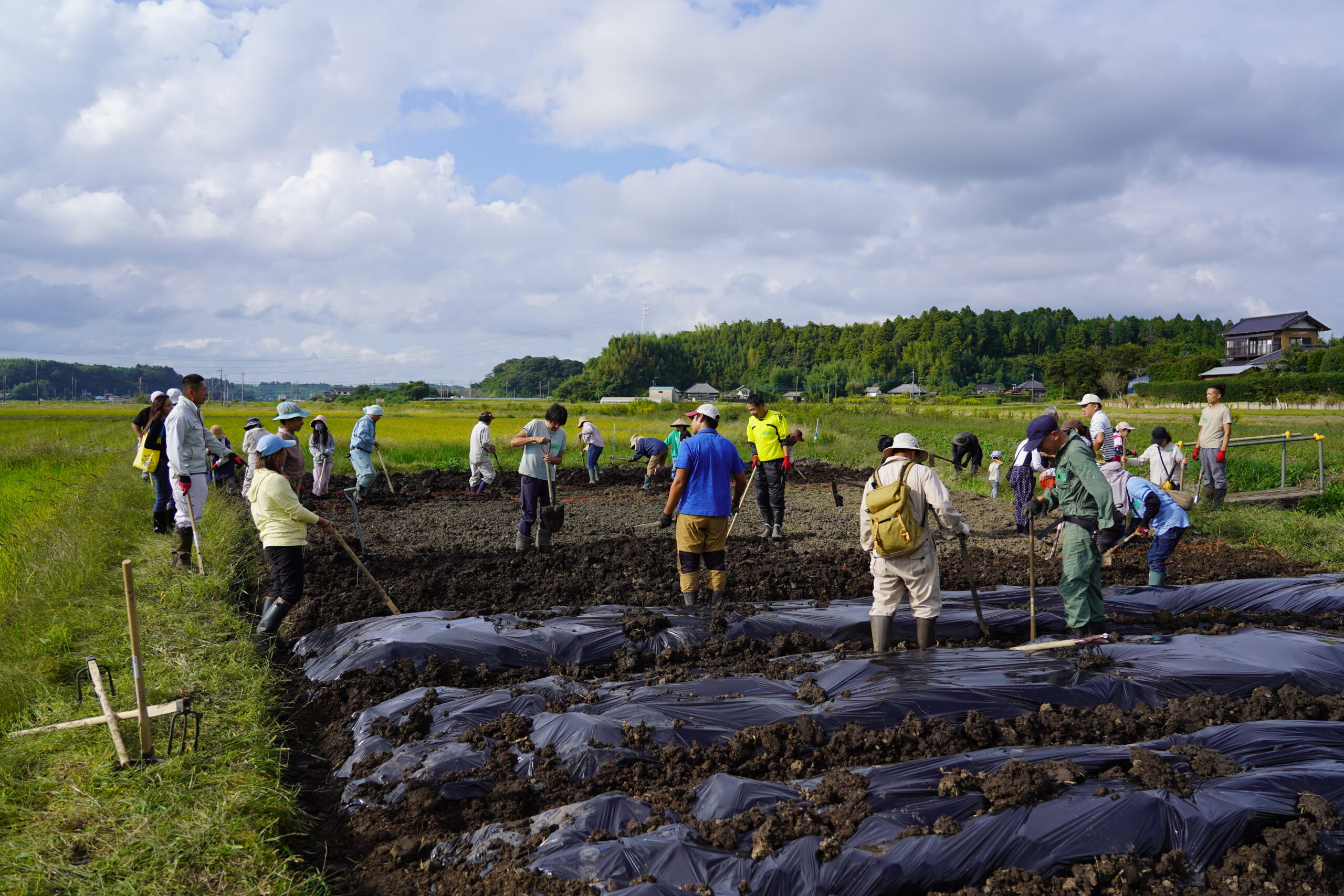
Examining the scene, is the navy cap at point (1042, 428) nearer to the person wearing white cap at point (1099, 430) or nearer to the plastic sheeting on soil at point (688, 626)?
the plastic sheeting on soil at point (688, 626)

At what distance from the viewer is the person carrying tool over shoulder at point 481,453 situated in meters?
12.4

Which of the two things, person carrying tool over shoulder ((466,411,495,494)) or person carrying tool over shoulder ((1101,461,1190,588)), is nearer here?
person carrying tool over shoulder ((1101,461,1190,588))

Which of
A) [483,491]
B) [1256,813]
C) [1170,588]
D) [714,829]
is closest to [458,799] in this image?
[714,829]

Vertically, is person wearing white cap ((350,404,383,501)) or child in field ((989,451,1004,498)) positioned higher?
person wearing white cap ((350,404,383,501))

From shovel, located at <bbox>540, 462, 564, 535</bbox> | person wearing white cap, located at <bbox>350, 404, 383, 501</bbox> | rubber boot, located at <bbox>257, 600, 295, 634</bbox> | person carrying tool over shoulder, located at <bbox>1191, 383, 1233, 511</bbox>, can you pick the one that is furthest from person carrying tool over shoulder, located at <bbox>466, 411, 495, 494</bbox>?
person carrying tool over shoulder, located at <bbox>1191, 383, 1233, 511</bbox>

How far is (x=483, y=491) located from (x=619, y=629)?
10.7m

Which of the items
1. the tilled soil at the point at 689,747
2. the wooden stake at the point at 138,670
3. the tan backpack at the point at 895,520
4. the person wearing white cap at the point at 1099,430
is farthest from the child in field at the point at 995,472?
the wooden stake at the point at 138,670

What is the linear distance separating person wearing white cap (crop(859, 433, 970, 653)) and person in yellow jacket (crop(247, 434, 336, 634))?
3884 millimetres

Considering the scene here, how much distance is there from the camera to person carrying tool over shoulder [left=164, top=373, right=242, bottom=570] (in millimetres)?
7023

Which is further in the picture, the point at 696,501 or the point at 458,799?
the point at 696,501

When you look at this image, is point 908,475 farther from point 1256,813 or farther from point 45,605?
point 45,605

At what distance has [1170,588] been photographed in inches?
234

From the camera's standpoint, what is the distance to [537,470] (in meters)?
8.38

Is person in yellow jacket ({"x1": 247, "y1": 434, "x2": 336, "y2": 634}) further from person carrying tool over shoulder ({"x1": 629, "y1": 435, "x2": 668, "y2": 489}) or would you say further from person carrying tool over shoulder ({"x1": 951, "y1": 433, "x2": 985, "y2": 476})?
person carrying tool over shoulder ({"x1": 951, "y1": 433, "x2": 985, "y2": 476})
